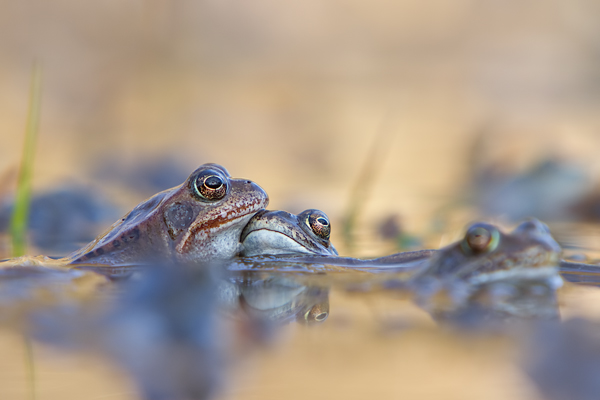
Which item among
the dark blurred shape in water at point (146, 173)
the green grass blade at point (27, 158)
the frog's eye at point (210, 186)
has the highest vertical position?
the dark blurred shape in water at point (146, 173)

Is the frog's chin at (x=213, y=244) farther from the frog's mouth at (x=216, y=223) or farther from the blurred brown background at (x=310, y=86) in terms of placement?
the blurred brown background at (x=310, y=86)

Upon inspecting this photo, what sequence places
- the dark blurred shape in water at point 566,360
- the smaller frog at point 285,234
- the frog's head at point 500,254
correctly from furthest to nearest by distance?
the smaller frog at point 285,234
the frog's head at point 500,254
the dark blurred shape in water at point 566,360

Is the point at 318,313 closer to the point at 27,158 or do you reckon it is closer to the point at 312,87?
the point at 27,158

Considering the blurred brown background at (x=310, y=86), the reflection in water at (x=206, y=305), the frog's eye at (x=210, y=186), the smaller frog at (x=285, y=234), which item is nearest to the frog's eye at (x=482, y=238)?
the reflection in water at (x=206, y=305)

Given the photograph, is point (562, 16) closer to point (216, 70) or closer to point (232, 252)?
point (216, 70)

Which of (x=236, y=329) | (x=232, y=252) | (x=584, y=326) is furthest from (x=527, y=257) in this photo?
(x=232, y=252)

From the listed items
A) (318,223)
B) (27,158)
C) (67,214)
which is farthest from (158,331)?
(67,214)
